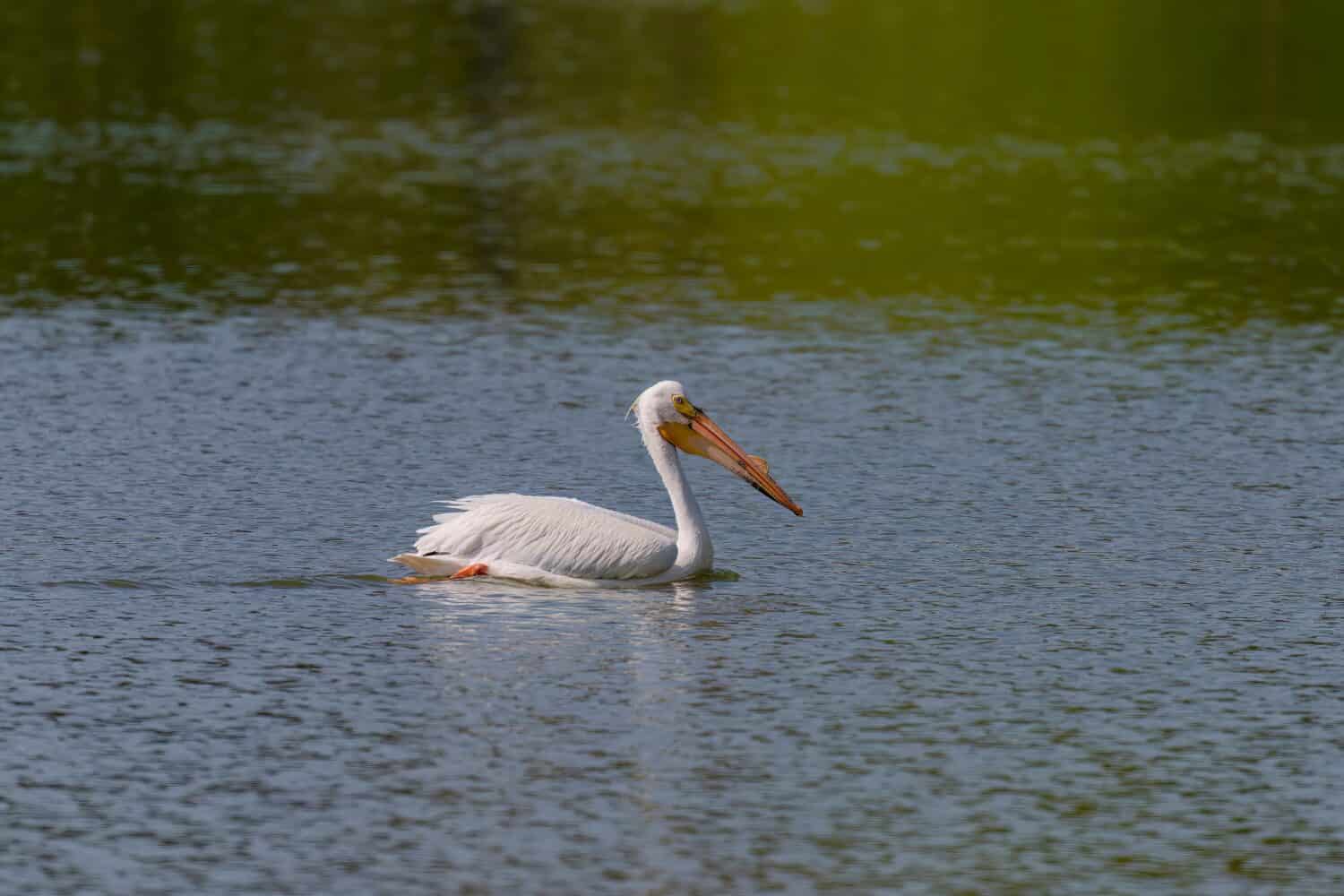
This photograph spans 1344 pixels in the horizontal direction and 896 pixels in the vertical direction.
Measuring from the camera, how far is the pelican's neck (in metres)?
15.5

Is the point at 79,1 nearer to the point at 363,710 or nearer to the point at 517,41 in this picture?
the point at 517,41

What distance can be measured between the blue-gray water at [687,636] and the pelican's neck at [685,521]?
21 cm

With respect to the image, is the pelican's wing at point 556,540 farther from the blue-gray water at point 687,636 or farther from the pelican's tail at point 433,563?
the blue-gray water at point 687,636

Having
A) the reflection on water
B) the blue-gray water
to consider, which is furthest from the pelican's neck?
the reflection on water

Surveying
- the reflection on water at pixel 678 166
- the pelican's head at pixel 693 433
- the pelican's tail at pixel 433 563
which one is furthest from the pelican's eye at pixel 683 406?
the reflection on water at pixel 678 166

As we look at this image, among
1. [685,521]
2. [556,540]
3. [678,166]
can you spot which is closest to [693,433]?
[685,521]

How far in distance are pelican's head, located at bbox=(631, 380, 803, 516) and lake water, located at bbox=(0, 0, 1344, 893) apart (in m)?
0.54

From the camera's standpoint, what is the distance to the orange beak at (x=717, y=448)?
53.5ft

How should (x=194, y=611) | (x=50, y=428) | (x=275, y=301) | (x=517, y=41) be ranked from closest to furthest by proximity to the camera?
(x=194, y=611) → (x=50, y=428) → (x=275, y=301) → (x=517, y=41)

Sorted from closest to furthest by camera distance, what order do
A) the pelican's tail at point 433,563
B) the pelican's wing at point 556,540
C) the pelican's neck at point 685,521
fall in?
the pelican's wing at point 556,540 → the pelican's tail at point 433,563 → the pelican's neck at point 685,521

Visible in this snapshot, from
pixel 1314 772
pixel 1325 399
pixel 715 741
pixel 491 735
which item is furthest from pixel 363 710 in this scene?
pixel 1325 399

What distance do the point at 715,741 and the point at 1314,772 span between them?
9.52ft

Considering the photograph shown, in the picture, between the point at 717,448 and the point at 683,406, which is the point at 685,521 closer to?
the point at 717,448

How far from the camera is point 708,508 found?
18.2 metres
